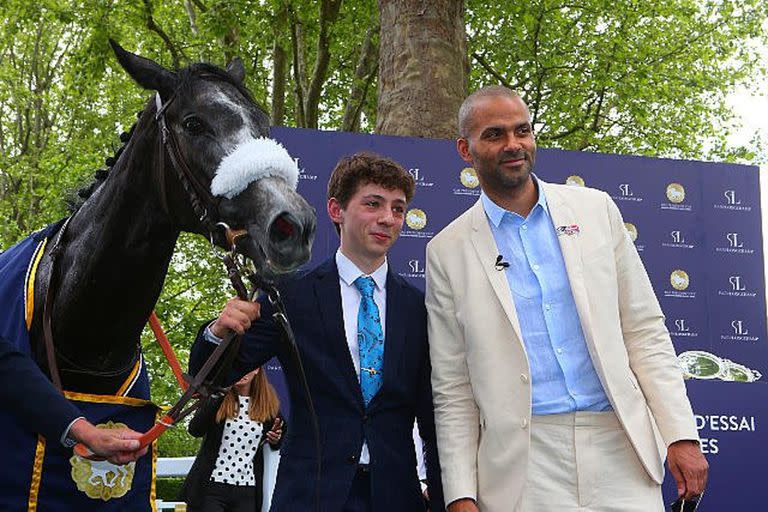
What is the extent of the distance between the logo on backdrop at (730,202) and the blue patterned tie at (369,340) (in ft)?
17.9

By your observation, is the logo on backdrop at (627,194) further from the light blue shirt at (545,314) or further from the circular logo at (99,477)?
the circular logo at (99,477)

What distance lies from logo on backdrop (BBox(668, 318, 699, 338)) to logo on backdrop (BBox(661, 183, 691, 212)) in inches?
38.2

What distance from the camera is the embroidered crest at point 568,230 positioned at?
3098 millimetres

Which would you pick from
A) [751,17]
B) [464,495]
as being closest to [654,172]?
[464,495]

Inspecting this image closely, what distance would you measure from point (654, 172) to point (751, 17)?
38.0ft

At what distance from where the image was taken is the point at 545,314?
3018 millimetres

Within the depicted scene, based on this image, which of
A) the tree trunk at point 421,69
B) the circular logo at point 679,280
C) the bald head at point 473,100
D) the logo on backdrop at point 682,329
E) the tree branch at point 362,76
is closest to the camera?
the bald head at point 473,100

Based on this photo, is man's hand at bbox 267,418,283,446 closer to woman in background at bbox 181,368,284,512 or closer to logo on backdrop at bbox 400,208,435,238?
woman in background at bbox 181,368,284,512

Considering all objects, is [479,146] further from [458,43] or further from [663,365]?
[458,43]

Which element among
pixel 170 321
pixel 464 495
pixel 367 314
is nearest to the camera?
pixel 464 495

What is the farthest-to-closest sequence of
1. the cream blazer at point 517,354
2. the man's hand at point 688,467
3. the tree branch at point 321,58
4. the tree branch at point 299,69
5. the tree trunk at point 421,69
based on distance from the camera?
the tree branch at point 299,69
the tree branch at point 321,58
the tree trunk at point 421,69
the cream blazer at point 517,354
the man's hand at point 688,467

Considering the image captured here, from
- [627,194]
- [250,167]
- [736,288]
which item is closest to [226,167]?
[250,167]

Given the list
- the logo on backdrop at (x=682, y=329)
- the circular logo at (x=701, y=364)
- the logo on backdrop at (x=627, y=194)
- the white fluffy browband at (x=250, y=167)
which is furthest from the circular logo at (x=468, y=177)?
the white fluffy browband at (x=250, y=167)

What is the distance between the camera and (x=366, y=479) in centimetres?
289
